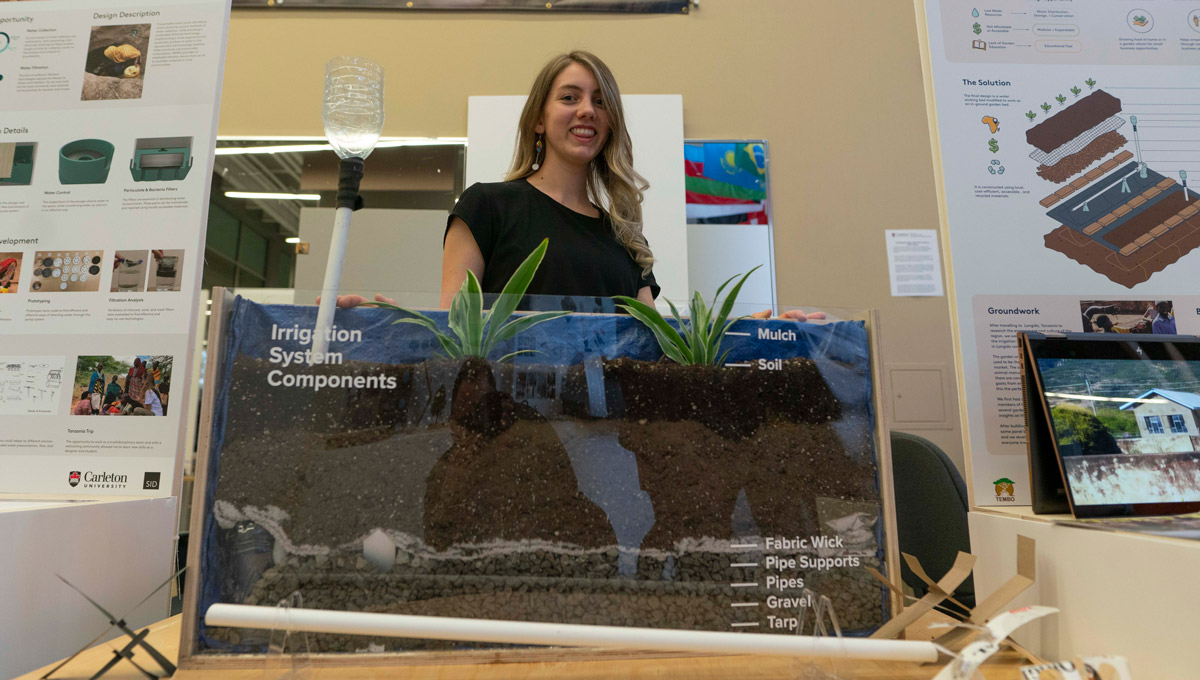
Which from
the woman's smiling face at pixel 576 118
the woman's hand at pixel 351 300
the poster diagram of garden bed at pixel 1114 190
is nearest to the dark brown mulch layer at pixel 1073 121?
the poster diagram of garden bed at pixel 1114 190

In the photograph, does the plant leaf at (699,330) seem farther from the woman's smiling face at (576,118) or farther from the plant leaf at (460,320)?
the woman's smiling face at (576,118)

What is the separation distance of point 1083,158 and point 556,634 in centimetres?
99

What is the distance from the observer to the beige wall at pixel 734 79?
2.65m

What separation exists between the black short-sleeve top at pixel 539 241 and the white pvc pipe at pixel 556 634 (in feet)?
2.57

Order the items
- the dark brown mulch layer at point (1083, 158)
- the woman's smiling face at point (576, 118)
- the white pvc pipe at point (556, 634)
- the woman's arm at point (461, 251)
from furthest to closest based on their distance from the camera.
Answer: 1. the woman's smiling face at point (576, 118)
2. the woman's arm at point (461, 251)
3. the dark brown mulch layer at point (1083, 158)
4. the white pvc pipe at point (556, 634)

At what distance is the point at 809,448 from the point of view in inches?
27.8

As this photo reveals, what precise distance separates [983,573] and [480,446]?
624 mm

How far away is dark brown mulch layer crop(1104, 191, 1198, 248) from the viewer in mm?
958

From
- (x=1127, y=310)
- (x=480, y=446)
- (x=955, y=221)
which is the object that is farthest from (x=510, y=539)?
(x=1127, y=310)

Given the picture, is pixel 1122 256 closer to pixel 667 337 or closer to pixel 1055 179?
pixel 1055 179

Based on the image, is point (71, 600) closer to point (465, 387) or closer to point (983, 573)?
point (465, 387)

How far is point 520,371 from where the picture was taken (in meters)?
0.68

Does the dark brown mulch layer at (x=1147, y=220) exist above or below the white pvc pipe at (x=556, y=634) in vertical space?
above

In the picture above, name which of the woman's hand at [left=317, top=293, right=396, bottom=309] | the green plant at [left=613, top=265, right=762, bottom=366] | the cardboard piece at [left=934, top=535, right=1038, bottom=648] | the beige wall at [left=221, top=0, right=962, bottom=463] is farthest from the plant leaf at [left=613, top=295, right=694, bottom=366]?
the beige wall at [left=221, top=0, right=962, bottom=463]
